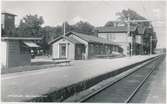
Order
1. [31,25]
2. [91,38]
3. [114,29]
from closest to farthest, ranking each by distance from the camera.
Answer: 1. [31,25]
2. [91,38]
3. [114,29]

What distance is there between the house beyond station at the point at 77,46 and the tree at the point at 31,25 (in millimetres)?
261

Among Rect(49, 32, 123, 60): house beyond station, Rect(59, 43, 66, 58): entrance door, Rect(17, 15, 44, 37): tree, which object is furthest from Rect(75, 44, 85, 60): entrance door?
Rect(17, 15, 44, 37): tree

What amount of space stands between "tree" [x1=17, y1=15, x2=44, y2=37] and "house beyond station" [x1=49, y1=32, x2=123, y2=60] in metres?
0.26

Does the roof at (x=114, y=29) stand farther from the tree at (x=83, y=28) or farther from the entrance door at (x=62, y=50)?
the entrance door at (x=62, y=50)

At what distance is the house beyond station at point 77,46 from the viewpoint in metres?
4.52

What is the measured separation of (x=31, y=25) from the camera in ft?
14.3

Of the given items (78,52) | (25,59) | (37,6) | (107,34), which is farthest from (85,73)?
(25,59)

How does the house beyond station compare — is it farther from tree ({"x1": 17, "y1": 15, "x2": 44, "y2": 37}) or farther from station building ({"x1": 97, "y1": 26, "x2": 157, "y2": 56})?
tree ({"x1": 17, "y1": 15, "x2": 44, "y2": 37})

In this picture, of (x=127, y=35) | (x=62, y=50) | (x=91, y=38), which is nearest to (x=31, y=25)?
(x=62, y=50)

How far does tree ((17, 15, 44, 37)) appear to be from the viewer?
406 centimetres

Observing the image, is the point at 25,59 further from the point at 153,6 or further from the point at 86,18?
the point at 153,6

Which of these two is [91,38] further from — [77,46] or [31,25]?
[31,25]

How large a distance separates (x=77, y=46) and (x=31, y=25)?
686 mm

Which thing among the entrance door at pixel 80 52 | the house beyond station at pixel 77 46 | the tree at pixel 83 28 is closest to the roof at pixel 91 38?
the house beyond station at pixel 77 46
